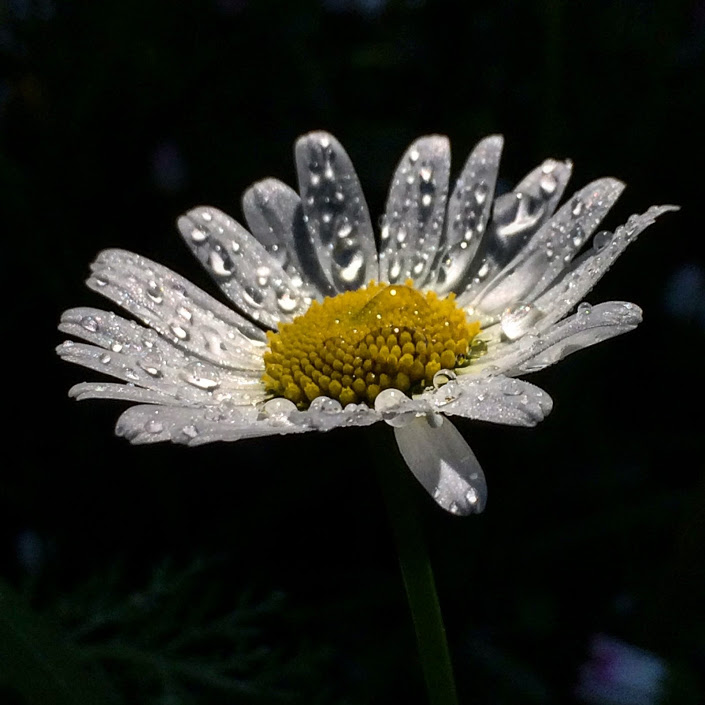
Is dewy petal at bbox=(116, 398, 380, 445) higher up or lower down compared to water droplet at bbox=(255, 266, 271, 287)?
lower down

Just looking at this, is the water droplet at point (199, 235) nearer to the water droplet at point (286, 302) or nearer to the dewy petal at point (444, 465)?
the water droplet at point (286, 302)

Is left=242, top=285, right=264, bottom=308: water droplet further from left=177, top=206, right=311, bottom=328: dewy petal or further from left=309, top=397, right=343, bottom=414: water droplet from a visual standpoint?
left=309, top=397, right=343, bottom=414: water droplet

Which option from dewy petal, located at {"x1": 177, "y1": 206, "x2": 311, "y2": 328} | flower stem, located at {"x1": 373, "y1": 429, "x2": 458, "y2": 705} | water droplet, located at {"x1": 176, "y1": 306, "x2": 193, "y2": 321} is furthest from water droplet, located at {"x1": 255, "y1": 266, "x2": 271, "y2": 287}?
flower stem, located at {"x1": 373, "y1": 429, "x2": 458, "y2": 705}

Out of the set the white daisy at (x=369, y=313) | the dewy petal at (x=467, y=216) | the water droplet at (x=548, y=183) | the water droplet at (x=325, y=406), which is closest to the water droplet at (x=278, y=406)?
the white daisy at (x=369, y=313)

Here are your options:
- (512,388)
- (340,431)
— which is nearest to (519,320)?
(512,388)

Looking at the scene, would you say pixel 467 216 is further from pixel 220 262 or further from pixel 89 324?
pixel 89 324

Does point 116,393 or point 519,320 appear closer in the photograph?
point 116,393
